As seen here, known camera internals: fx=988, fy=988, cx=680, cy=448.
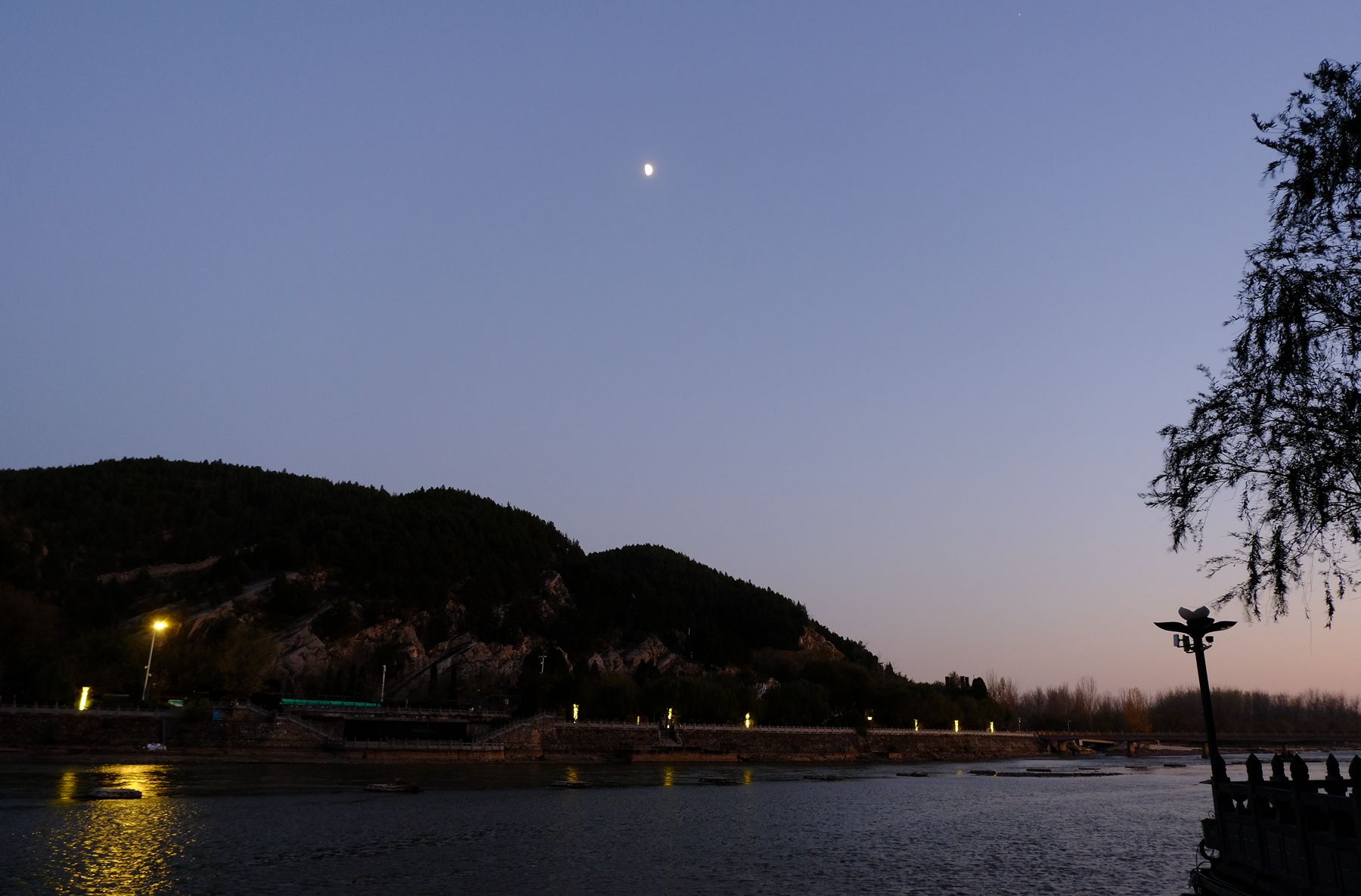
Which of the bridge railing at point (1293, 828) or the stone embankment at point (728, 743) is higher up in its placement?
the bridge railing at point (1293, 828)

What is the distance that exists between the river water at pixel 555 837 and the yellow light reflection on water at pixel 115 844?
0.48 feet

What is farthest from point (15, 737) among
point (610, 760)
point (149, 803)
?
point (610, 760)

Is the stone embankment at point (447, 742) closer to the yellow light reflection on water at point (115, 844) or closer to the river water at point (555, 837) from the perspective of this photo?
the river water at point (555, 837)

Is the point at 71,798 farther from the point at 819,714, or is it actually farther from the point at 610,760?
the point at 819,714

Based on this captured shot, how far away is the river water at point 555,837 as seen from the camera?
110 ft

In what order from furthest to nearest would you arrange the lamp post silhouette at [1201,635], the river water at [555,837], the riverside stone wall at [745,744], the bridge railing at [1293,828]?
the riverside stone wall at [745,744]
the river water at [555,837]
the lamp post silhouette at [1201,635]
the bridge railing at [1293,828]

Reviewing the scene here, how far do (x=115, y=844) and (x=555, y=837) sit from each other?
1871cm

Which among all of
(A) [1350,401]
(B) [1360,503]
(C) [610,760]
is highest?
(A) [1350,401]

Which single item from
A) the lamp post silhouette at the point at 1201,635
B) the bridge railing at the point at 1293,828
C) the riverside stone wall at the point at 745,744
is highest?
the lamp post silhouette at the point at 1201,635

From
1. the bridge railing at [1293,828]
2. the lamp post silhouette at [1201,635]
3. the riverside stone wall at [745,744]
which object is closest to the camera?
the bridge railing at [1293,828]

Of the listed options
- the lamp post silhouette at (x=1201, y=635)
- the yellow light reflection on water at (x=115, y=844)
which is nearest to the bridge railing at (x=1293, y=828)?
the lamp post silhouette at (x=1201, y=635)

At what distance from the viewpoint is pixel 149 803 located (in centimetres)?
5397

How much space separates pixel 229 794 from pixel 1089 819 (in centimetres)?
5591

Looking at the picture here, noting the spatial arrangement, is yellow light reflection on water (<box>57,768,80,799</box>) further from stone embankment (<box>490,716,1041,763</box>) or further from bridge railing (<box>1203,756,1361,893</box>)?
bridge railing (<box>1203,756,1361,893</box>)
